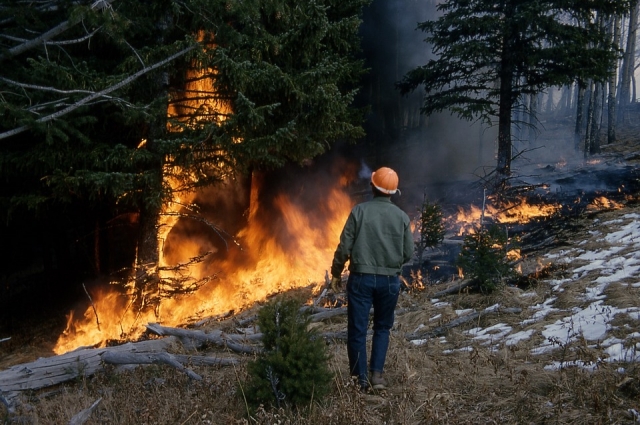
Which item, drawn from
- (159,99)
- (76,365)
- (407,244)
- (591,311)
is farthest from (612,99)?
(76,365)

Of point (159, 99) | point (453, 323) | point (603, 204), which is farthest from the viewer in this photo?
point (603, 204)

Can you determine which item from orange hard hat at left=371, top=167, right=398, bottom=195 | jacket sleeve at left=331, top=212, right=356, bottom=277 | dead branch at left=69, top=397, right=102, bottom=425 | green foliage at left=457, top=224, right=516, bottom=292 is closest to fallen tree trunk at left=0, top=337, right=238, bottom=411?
dead branch at left=69, top=397, right=102, bottom=425

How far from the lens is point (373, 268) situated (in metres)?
4.57

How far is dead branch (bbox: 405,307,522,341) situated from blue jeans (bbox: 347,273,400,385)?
1776mm

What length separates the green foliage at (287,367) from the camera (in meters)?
3.74

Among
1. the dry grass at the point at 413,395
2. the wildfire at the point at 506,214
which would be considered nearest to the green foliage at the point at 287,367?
the dry grass at the point at 413,395

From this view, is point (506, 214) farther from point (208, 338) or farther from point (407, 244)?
point (208, 338)

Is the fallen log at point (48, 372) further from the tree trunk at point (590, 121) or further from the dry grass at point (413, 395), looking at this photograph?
the tree trunk at point (590, 121)

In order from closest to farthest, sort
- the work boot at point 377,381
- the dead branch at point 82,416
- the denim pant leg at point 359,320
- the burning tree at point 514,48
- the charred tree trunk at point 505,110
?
1. the dead branch at point 82,416
2. the work boot at point 377,381
3. the denim pant leg at point 359,320
4. the burning tree at point 514,48
5. the charred tree trunk at point 505,110

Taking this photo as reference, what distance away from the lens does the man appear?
15.0 feet

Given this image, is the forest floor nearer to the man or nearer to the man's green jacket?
the man

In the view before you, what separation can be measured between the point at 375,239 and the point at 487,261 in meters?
3.48

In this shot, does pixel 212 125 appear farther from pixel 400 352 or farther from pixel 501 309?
pixel 501 309

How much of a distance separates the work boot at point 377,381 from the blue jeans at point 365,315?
4 cm
